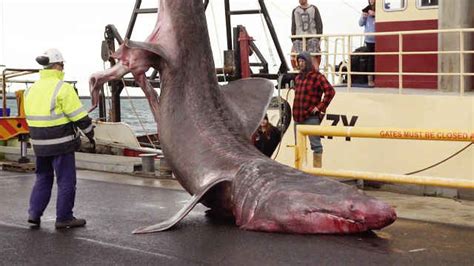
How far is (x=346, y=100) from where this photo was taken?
1333 centimetres

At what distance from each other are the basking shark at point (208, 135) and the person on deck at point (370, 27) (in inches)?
233

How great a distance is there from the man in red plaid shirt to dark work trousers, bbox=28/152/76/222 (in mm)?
4049

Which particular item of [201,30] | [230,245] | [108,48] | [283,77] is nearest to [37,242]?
[230,245]

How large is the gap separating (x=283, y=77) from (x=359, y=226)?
7375 mm

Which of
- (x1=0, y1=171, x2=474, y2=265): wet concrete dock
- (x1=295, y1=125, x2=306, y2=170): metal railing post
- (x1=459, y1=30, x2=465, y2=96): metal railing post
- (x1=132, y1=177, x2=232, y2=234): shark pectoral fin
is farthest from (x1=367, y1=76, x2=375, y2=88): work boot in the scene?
(x1=132, y1=177, x2=232, y2=234): shark pectoral fin

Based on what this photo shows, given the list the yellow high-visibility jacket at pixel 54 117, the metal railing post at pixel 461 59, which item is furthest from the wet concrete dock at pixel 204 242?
the metal railing post at pixel 461 59

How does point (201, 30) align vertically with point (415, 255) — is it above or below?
above

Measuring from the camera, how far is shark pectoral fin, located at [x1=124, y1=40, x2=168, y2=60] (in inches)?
325

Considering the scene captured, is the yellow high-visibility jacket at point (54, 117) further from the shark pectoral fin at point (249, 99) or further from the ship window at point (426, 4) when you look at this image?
the ship window at point (426, 4)

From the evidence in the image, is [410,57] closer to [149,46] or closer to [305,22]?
[305,22]

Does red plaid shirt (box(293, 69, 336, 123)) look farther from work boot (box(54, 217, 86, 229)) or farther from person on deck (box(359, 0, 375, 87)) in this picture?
work boot (box(54, 217, 86, 229))

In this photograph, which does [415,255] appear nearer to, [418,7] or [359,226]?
[359,226]

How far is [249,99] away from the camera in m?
9.12

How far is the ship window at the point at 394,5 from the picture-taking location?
46.7 ft
